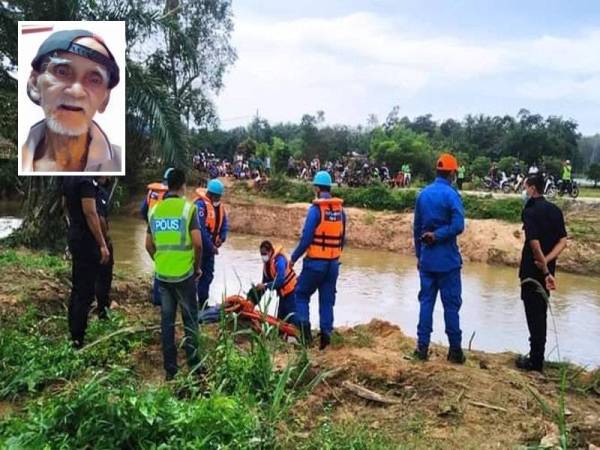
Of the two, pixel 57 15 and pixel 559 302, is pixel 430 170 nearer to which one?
pixel 559 302

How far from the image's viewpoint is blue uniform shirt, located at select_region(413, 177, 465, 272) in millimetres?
5730

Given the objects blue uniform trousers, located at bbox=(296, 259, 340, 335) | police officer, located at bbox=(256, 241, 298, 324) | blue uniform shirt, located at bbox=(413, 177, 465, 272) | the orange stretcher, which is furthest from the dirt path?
the orange stretcher

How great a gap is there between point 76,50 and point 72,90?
1.20 feet

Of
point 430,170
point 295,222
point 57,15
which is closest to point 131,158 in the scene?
point 57,15

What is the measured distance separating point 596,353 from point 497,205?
14.5 metres

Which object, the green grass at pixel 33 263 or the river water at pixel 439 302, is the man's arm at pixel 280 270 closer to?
the river water at pixel 439 302

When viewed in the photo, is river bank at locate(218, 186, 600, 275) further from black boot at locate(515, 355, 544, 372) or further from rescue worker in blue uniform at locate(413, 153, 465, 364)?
rescue worker in blue uniform at locate(413, 153, 465, 364)

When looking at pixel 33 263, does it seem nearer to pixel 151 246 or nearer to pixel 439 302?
pixel 151 246

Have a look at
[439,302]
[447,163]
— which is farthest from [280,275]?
[439,302]

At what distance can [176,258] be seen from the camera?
478cm

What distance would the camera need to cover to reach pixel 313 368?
496 centimetres

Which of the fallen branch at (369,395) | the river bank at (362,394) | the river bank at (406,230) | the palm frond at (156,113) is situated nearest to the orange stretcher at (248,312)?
the river bank at (362,394)

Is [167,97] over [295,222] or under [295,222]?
over

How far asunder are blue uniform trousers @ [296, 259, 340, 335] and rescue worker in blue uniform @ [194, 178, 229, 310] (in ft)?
4.12
